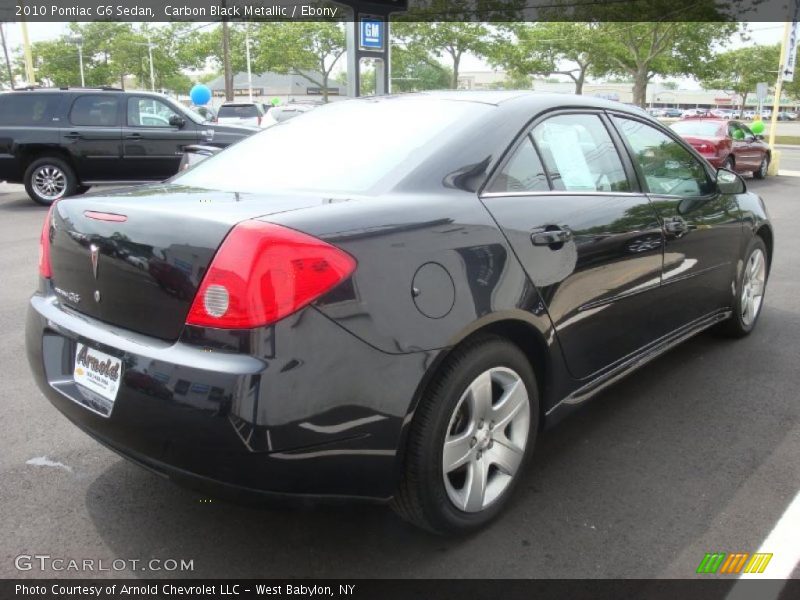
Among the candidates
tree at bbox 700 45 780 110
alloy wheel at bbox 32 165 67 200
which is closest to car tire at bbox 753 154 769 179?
alloy wheel at bbox 32 165 67 200

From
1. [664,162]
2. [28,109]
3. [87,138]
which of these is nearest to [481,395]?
[664,162]

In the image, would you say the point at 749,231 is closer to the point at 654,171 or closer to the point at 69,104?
the point at 654,171

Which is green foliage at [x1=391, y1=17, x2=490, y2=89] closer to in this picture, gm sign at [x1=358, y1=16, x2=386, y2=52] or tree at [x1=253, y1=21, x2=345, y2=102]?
tree at [x1=253, y1=21, x2=345, y2=102]

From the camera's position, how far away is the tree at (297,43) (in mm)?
54062

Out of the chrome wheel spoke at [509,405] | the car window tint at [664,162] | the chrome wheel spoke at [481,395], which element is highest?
the car window tint at [664,162]

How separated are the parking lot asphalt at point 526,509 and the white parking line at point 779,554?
0.04 meters

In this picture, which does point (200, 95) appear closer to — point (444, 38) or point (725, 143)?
point (725, 143)

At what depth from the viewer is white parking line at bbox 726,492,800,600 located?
223 cm

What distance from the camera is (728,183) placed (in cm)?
422

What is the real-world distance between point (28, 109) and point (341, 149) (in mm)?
10451

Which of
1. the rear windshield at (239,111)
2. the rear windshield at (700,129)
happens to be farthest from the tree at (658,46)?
the rear windshield at (239,111)

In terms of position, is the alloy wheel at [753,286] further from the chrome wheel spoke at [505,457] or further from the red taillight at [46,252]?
the red taillight at [46,252]

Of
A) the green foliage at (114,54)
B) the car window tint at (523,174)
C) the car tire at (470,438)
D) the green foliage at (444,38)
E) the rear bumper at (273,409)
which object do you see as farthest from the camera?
the green foliage at (114,54)

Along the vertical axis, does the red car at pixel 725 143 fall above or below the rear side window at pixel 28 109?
below
